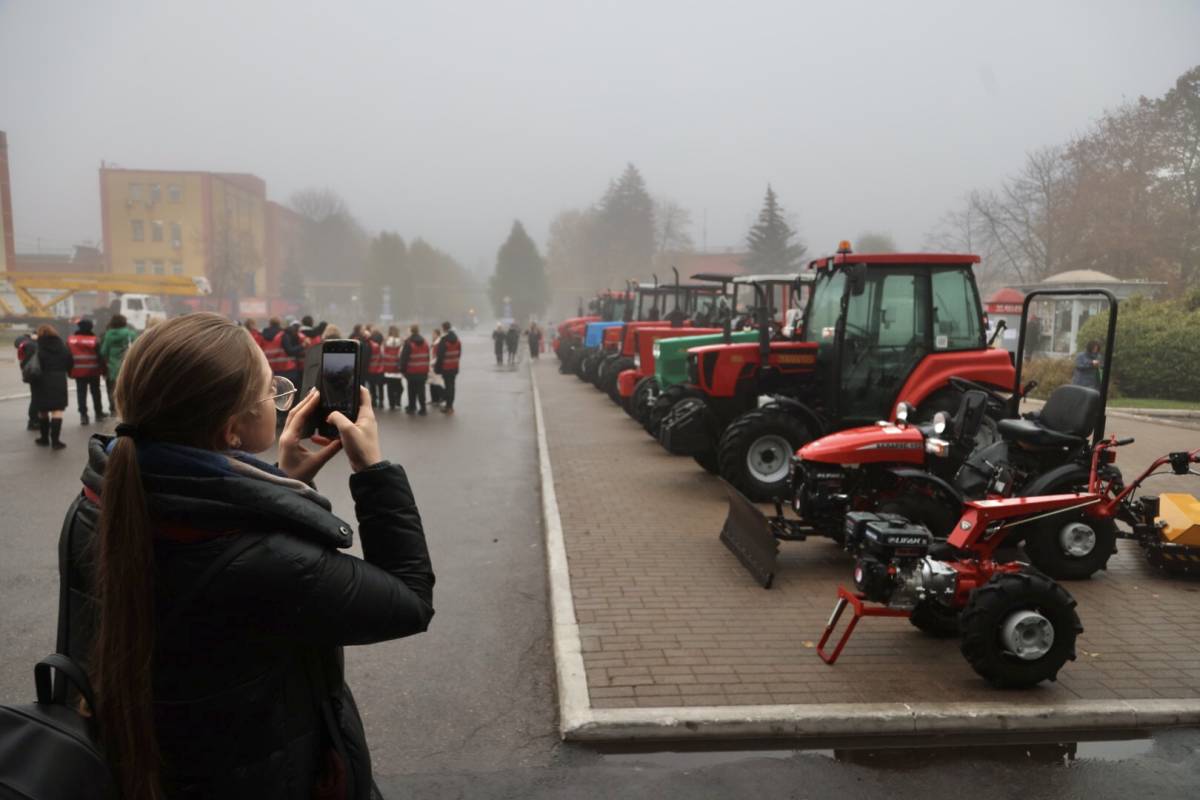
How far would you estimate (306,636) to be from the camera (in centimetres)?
172

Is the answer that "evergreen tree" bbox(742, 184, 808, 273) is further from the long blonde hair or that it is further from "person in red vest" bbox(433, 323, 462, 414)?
the long blonde hair

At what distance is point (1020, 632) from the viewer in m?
4.70

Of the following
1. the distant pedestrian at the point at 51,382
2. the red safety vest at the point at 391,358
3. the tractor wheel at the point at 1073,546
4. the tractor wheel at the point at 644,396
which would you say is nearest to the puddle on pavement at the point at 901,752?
the tractor wheel at the point at 1073,546

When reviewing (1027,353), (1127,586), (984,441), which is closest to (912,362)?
(984,441)

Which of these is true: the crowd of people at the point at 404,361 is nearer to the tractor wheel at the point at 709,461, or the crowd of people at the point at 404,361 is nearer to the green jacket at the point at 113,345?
the green jacket at the point at 113,345

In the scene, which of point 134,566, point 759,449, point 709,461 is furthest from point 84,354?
point 134,566

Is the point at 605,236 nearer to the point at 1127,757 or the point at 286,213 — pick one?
the point at 286,213

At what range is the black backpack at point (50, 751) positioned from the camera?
4.76 feet

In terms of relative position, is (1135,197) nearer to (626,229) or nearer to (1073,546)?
(1073,546)

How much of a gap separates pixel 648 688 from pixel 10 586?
5.08 m

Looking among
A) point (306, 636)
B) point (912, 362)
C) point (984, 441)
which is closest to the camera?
point (306, 636)

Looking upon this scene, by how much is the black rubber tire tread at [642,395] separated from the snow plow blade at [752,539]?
6786 mm

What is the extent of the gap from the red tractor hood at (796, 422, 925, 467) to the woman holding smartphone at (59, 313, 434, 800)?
5.39m

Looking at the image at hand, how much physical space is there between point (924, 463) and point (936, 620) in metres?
1.77
